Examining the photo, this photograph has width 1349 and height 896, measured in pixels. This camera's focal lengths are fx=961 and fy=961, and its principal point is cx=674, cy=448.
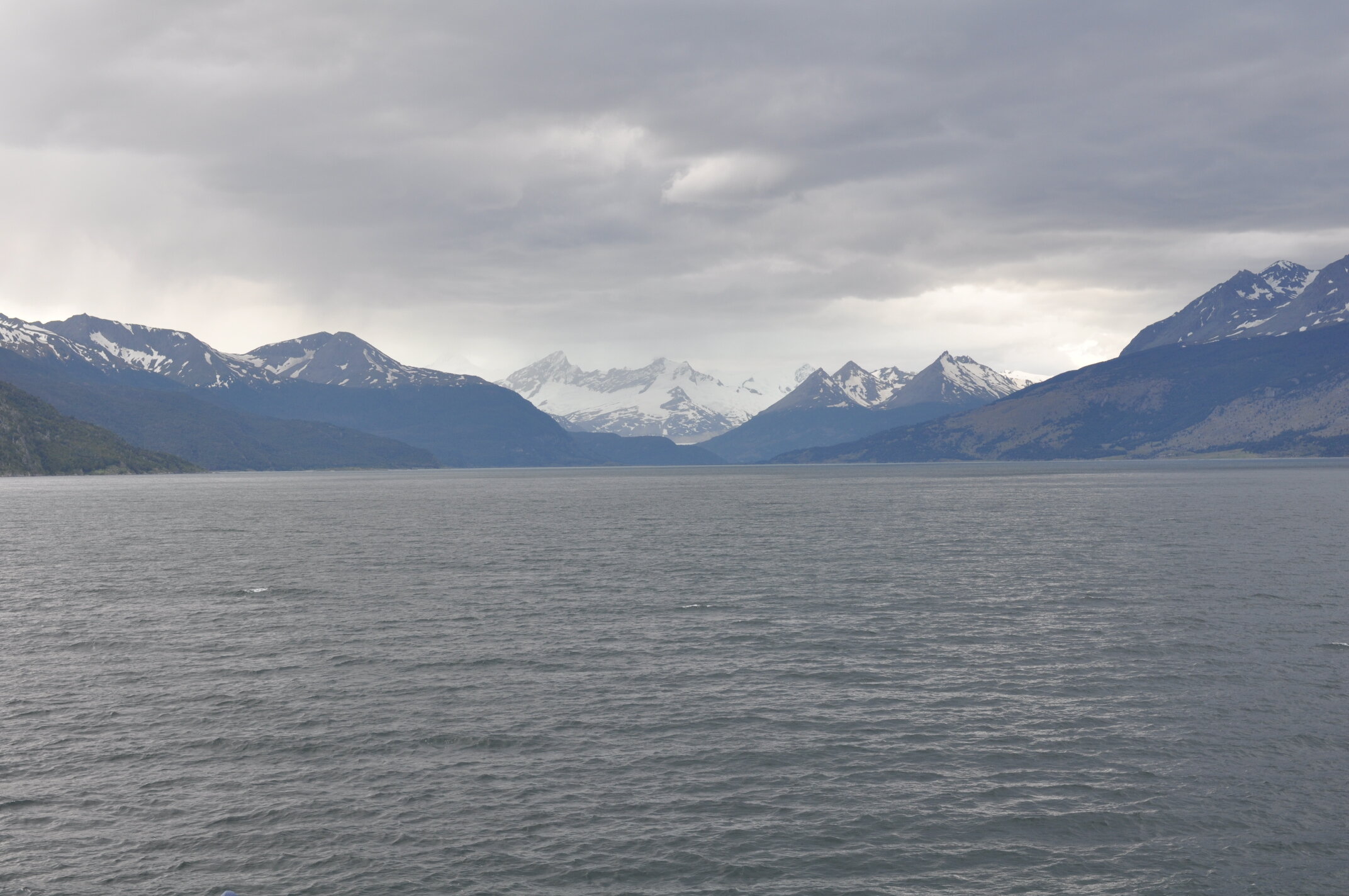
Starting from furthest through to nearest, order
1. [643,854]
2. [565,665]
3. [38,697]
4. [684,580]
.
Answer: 1. [684,580]
2. [565,665]
3. [38,697]
4. [643,854]

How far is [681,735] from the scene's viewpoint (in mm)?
44594

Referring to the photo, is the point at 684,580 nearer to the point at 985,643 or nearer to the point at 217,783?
the point at 985,643

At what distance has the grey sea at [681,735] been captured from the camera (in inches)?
1252

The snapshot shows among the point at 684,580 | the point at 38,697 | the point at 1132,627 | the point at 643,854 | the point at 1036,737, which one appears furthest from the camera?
the point at 684,580

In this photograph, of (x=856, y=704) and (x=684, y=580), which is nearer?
(x=856, y=704)

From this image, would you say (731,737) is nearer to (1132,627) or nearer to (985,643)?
(985,643)

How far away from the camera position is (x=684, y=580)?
94.9 m

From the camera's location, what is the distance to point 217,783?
3875 cm

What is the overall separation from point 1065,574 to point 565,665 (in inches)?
2344

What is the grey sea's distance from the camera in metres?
31.8

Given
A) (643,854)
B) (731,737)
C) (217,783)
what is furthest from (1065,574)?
(217,783)

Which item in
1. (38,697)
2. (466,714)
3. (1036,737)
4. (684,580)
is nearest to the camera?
(1036,737)

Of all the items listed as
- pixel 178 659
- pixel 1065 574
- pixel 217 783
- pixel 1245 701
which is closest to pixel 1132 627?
pixel 1245 701

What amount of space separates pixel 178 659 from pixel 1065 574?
7894cm
